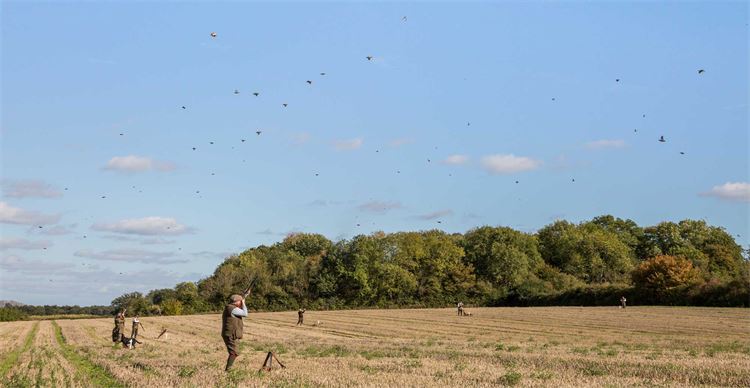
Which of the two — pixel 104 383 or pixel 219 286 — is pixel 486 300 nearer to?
pixel 219 286

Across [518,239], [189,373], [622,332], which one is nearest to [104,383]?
[189,373]

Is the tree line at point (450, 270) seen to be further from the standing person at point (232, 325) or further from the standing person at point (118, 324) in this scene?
the standing person at point (232, 325)

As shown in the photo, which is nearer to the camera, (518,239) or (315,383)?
(315,383)

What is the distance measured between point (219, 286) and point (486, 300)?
46.1 meters

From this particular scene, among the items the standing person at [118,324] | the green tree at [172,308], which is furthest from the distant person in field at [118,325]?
the green tree at [172,308]

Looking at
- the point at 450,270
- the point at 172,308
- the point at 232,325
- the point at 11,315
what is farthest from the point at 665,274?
the point at 11,315

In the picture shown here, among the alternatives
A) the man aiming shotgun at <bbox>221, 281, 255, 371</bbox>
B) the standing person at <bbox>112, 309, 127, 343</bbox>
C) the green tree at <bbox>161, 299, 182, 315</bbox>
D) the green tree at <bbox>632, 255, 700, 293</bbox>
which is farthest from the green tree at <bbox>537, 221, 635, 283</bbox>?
the man aiming shotgun at <bbox>221, 281, 255, 371</bbox>

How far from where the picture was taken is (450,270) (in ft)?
423

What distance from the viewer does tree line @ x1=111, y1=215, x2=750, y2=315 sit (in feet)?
394

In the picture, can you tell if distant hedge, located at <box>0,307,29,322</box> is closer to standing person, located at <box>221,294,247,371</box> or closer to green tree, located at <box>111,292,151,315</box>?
green tree, located at <box>111,292,151,315</box>

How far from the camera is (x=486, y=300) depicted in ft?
394

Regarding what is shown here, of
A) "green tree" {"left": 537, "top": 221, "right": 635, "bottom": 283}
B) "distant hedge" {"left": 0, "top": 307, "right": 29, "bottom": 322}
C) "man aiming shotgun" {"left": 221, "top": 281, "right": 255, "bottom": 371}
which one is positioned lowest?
"man aiming shotgun" {"left": 221, "top": 281, "right": 255, "bottom": 371}

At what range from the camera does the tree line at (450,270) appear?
120062 mm

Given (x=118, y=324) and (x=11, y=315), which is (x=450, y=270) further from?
(x=118, y=324)
